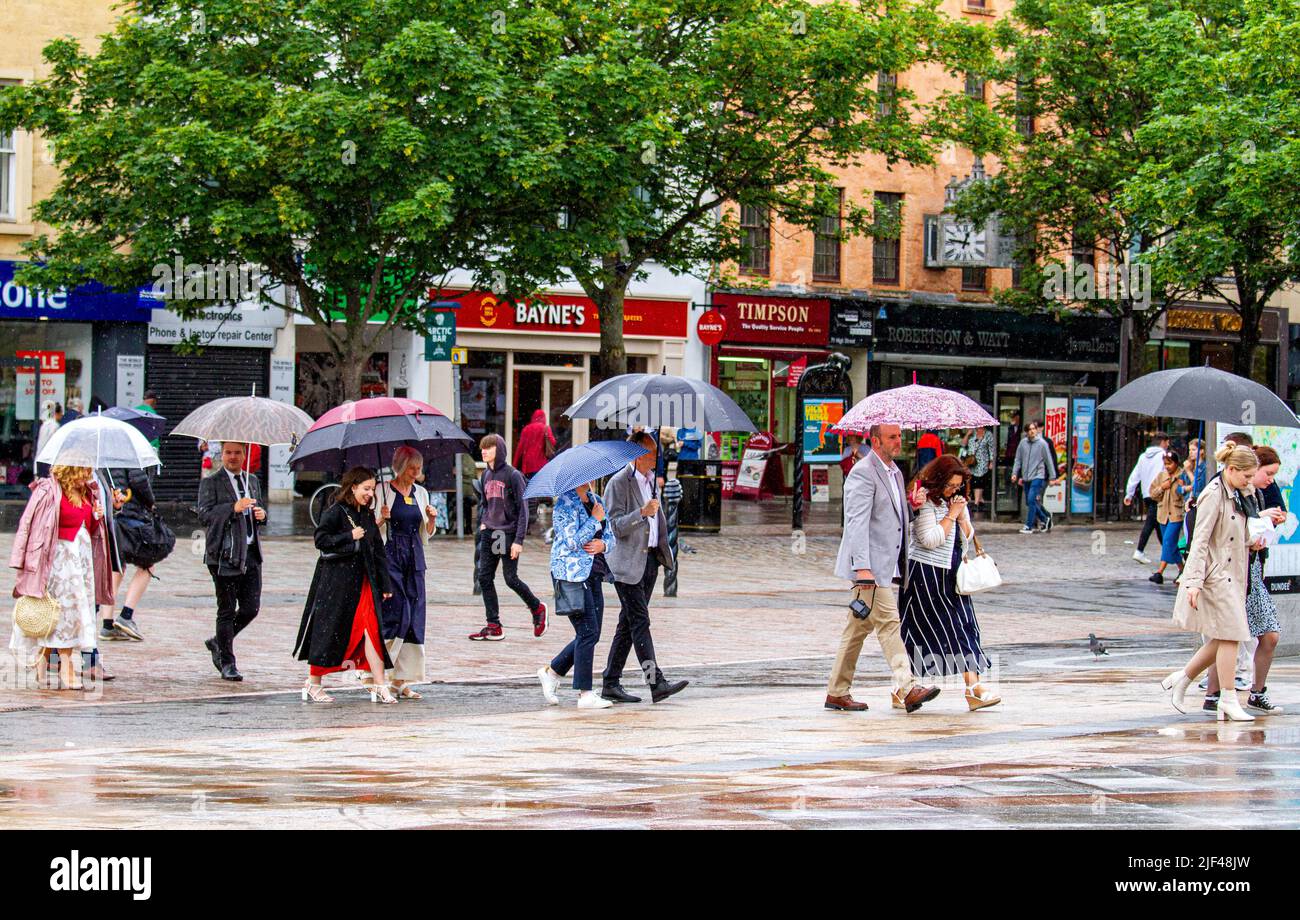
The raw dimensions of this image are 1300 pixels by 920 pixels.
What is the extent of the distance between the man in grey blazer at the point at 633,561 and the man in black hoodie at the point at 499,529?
3624 millimetres

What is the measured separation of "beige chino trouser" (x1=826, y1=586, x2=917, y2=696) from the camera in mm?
11180

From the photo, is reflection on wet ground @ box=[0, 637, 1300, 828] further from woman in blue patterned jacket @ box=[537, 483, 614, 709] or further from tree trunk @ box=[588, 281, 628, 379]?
tree trunk @ box=[588, 281, 628, 379]

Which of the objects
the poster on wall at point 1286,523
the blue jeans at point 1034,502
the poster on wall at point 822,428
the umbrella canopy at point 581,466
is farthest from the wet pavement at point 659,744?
the poster on wall at point 822,428

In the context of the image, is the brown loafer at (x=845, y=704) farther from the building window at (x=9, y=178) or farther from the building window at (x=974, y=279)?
the building window at (x=974, y=279)

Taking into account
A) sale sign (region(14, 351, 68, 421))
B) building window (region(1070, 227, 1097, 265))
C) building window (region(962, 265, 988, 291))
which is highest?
building window (region(1070, 227, 1097, 265))

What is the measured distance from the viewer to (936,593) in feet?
37.6

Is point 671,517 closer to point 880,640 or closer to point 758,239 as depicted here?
point 880,640

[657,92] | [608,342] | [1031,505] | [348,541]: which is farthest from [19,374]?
[348,541]

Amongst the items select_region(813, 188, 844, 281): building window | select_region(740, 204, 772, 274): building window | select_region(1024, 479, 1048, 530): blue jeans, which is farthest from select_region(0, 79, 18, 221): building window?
select_region(1024, 479, 1048, 530): blue jeans

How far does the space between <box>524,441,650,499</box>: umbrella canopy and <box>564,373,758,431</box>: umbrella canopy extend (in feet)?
2.43

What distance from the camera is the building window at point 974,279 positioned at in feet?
135

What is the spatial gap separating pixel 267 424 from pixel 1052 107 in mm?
27288

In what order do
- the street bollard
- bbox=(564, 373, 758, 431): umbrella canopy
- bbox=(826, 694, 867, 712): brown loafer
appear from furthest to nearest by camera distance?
the street bollard → bbox=(564, 373, 758, 431): umbrella canopy → bbox=(826, 694, 867, 712): brown loafer

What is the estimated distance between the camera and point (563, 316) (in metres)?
35.6
